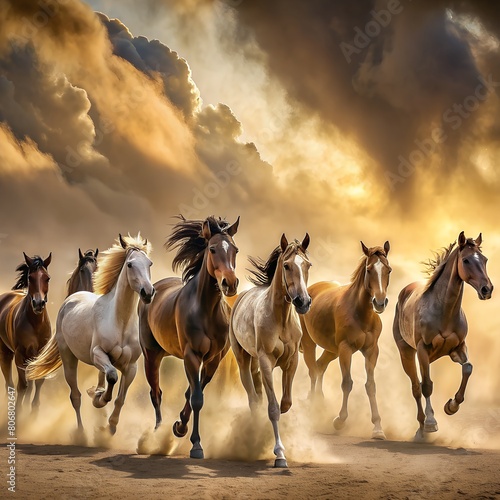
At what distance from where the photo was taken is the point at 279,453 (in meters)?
9.07

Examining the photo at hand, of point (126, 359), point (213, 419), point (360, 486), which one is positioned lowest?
point (360, 486)

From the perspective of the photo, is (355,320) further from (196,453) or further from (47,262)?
(47,262)

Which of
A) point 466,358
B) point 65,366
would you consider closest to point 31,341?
point 65,366

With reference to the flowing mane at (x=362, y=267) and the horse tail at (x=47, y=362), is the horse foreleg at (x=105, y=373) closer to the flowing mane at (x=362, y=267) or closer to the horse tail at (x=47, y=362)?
the horse tail at (x=47, y=362)

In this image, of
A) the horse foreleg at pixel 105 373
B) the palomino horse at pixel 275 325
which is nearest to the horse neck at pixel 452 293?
the palomino horse at pixel 275 325

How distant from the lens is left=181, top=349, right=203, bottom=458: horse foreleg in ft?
32.3

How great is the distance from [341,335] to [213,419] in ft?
10.6

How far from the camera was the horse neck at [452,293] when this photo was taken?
1183 cm

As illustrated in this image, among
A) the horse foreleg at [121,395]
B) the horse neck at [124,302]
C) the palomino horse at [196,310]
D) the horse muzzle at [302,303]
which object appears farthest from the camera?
the horse neck at [124,302]

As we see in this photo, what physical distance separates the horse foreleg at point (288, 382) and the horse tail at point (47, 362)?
4.04 meters

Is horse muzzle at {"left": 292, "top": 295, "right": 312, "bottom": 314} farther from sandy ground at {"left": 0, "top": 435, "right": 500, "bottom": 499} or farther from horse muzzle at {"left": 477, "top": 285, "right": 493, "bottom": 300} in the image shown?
horse muzzle at {"left": 477, "top": 285, "right": 493, "bottom": 300}

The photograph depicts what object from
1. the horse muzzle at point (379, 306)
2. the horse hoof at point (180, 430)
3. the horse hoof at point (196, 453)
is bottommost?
the horse hoof at point (196, 453)

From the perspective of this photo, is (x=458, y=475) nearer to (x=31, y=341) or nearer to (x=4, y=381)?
(x=31, y=341)

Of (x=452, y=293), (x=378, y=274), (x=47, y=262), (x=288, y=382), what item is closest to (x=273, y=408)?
(x=288, y=382)
